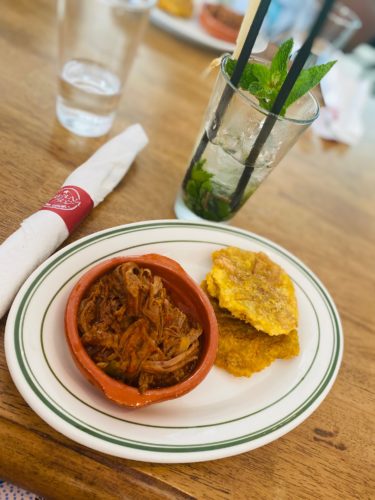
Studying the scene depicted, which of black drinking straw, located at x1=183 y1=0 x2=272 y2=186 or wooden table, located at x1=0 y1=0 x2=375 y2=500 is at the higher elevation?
black drinking straw, located at x1=183 y1=0 x2=272 y2=186

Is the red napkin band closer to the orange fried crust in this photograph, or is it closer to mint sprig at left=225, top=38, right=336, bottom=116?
mint sprig at left=225, top=38, right=336, bottom=116

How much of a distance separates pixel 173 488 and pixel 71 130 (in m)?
0.90

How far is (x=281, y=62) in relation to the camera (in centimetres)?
86

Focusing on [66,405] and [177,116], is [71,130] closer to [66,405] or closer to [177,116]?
[177,116]

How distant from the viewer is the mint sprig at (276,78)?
0.85 m

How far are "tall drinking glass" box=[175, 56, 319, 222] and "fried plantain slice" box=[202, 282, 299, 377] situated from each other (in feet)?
0.88

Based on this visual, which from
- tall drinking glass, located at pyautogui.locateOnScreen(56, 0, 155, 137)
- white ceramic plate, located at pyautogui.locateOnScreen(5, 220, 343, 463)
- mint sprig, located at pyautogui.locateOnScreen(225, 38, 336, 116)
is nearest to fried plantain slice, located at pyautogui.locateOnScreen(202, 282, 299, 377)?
white ceramic plate, located at pyautogui.locateOnScreen(5, 220, 343, 463)

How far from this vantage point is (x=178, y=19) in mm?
1865

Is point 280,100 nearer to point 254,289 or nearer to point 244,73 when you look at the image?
point 244,73

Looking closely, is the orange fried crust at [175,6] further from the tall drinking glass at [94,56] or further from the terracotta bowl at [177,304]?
the terracotta bowl at [177,304]

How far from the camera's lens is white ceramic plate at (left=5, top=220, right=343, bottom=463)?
2.15ft

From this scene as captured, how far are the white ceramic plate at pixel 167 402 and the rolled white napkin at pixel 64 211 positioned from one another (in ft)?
0.11

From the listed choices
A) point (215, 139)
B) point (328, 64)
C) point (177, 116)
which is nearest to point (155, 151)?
point (177, 116)

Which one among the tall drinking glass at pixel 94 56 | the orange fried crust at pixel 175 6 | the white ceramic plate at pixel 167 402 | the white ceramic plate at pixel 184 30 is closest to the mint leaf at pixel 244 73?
the white ceramic plate at pixel 167 402
